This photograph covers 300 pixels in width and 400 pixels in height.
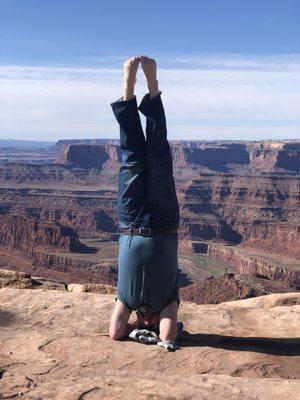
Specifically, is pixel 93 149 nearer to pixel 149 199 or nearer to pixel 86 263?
pixel 86 263

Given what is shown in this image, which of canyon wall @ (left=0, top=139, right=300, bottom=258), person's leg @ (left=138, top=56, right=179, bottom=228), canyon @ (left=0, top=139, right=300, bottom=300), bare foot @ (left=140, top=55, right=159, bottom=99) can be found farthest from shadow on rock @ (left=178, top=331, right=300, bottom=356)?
canyon wall @ (left=0, top=139, right=300, bottom=258)

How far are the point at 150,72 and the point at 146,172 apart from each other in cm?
96

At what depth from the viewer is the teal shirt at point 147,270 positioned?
527cm

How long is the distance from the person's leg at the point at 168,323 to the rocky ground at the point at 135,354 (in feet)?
0.49

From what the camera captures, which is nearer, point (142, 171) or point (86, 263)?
point (142, 171)

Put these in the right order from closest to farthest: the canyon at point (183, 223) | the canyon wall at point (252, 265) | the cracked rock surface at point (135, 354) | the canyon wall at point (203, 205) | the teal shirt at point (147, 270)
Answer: the cracked rock surface at point (135, 354) < the teal shirt at point (147, 270) < the canyon wall at point (252, 265) < the canyon at point (183, 223) < the canyon wall at point (203, 205)

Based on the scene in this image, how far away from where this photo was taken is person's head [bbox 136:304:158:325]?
17.9ft

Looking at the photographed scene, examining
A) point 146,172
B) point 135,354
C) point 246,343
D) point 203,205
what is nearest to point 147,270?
point 135,354

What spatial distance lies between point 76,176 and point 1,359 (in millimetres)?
130868

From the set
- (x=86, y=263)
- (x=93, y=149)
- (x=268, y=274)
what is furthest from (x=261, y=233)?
(x=93, y=149)

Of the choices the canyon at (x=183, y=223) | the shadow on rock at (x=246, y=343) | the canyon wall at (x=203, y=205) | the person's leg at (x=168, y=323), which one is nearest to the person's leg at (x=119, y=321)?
the person's leg at (x=168, y=323)

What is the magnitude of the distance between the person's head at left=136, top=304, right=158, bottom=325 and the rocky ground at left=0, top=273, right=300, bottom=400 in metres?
0.32

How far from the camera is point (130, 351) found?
5.16 m

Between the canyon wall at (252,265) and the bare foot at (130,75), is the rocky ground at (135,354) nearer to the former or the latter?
the bare foot at (130,75)
